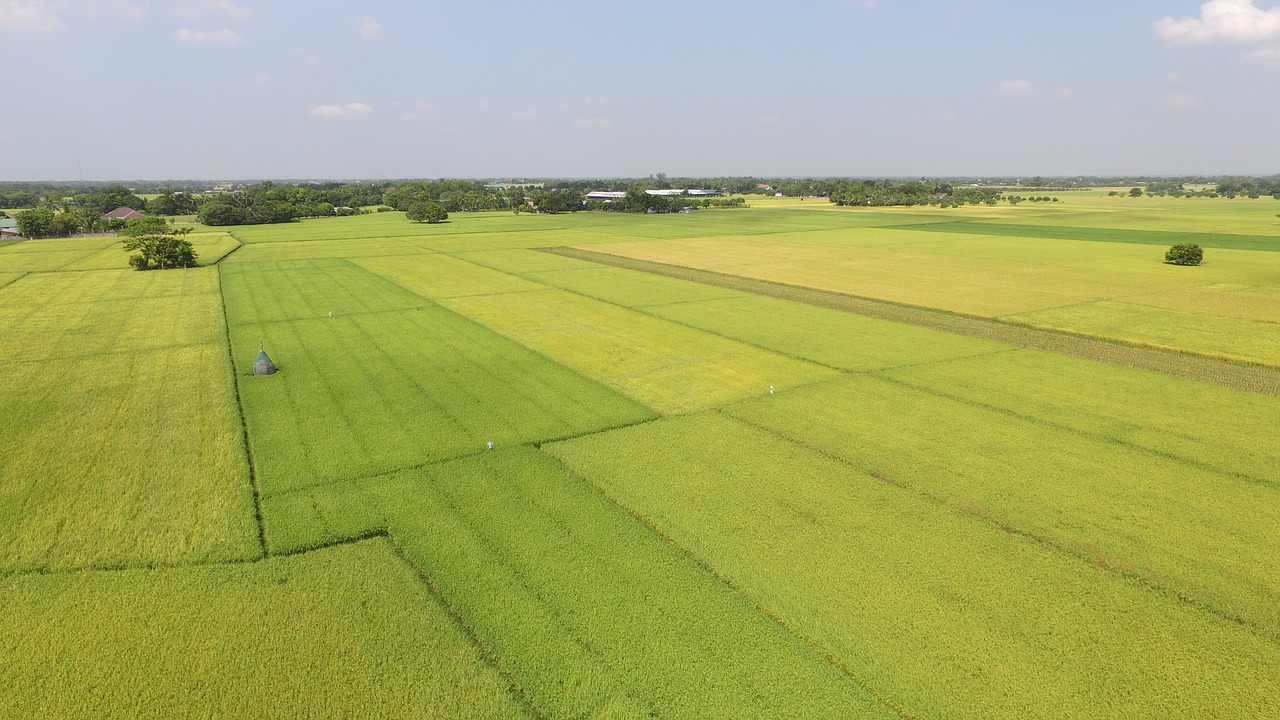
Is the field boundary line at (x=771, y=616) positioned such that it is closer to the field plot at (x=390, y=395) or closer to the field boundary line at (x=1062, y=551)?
the field plot at (x=390, y=395)

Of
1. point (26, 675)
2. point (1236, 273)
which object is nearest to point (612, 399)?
point (26, 675)

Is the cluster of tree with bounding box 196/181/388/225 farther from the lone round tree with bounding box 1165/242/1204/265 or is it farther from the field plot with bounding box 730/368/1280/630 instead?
the lone round tree with bounding box 1165/242/1204/265

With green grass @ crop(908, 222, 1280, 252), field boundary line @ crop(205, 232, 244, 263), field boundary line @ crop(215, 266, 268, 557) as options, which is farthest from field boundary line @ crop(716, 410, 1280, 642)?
green grass @ crop(908, 222, 1280, 252)

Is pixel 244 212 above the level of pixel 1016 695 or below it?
above

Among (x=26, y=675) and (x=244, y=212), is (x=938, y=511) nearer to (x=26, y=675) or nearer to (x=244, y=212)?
(x=26, y=675)

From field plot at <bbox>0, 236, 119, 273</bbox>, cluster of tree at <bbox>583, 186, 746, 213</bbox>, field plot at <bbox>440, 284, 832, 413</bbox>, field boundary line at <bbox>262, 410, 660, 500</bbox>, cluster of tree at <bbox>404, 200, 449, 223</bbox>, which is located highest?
cluster of tree at <bbox>583, 186, 746, 213</bbox>

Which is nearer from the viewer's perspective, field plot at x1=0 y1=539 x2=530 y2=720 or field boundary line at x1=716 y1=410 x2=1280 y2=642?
field plot at x1=0 y1=539 x2=530 y2=720

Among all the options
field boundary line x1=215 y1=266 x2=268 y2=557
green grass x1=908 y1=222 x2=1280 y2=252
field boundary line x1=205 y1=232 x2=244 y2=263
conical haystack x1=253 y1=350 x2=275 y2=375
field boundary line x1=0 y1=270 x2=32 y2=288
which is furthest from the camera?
green grass x1=908 y1=222 x2=1280 y2=252
